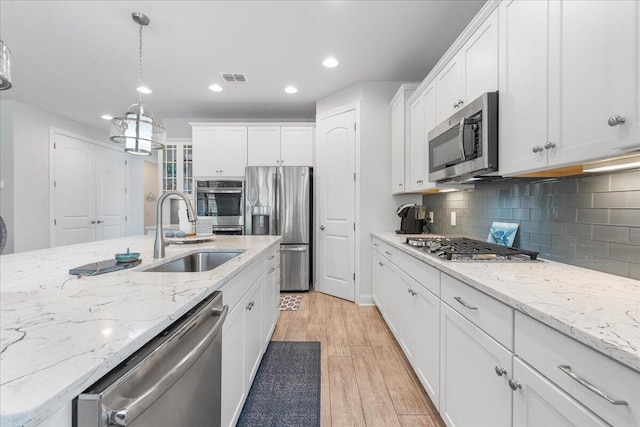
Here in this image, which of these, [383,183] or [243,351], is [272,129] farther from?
[243,351]

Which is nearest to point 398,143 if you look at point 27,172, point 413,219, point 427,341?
point 413,219

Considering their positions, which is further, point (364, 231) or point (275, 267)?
point (364, 231)

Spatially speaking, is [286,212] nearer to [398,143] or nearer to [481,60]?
[398,143]

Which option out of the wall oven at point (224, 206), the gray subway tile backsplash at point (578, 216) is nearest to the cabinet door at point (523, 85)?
the gray subway tile backsplash at point (578, 216)

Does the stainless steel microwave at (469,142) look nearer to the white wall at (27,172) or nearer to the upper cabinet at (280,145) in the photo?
the upper cabinet at (280,145)

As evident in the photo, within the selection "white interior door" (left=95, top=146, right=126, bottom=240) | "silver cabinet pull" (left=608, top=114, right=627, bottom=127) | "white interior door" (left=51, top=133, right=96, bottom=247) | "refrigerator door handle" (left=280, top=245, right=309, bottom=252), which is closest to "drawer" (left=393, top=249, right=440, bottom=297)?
"silver cabinet pull" (left=608, top=114, right=627, bottom=127)

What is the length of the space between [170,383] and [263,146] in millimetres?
3866

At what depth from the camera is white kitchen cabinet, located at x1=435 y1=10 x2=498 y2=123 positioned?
1.57 meters

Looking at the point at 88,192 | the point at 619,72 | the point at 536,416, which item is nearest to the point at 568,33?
the point at 619,72

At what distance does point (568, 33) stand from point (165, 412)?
1.81 meters

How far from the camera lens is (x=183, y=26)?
2.49 m

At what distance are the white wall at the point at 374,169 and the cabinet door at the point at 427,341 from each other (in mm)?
1650

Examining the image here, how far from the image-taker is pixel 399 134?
3.14m

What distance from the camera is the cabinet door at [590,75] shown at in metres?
0.89
